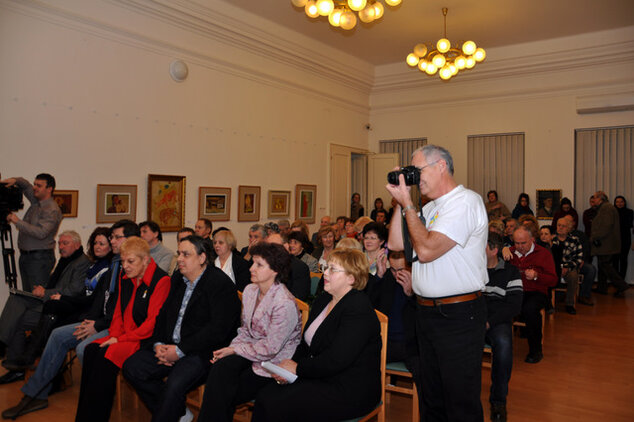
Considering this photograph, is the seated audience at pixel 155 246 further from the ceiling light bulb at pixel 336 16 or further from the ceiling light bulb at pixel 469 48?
the ceiling light bulb at pixel 469 48

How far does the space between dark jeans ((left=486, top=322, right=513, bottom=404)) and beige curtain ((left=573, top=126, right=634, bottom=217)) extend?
7.55 m

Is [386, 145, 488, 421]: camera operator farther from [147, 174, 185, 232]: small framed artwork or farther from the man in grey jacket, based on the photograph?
the man in grey jacket

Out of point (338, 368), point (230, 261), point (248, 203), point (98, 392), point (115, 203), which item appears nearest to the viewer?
point (338, 368)

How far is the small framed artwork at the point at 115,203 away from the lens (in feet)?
21.9

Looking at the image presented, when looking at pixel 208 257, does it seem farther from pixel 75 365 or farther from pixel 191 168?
pixel 191 168

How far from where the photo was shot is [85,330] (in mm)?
3900

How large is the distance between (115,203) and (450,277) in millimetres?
5642

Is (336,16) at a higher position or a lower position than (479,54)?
lower

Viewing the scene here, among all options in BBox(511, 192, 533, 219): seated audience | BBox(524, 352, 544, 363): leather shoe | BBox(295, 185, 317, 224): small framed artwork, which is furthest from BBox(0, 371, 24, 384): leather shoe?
BBox(511, 192, 533, 219): seated audience

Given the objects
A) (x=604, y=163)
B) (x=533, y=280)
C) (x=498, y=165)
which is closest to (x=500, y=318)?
(x=533, y=280)

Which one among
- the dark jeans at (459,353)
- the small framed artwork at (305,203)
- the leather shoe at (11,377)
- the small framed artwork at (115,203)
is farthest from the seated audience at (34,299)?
the small framed artwork at (305,203)

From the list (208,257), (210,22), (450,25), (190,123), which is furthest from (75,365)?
(450,25)

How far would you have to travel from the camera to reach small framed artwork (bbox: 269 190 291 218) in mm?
9492

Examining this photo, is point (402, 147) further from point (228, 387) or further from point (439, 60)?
point (228, 387)
